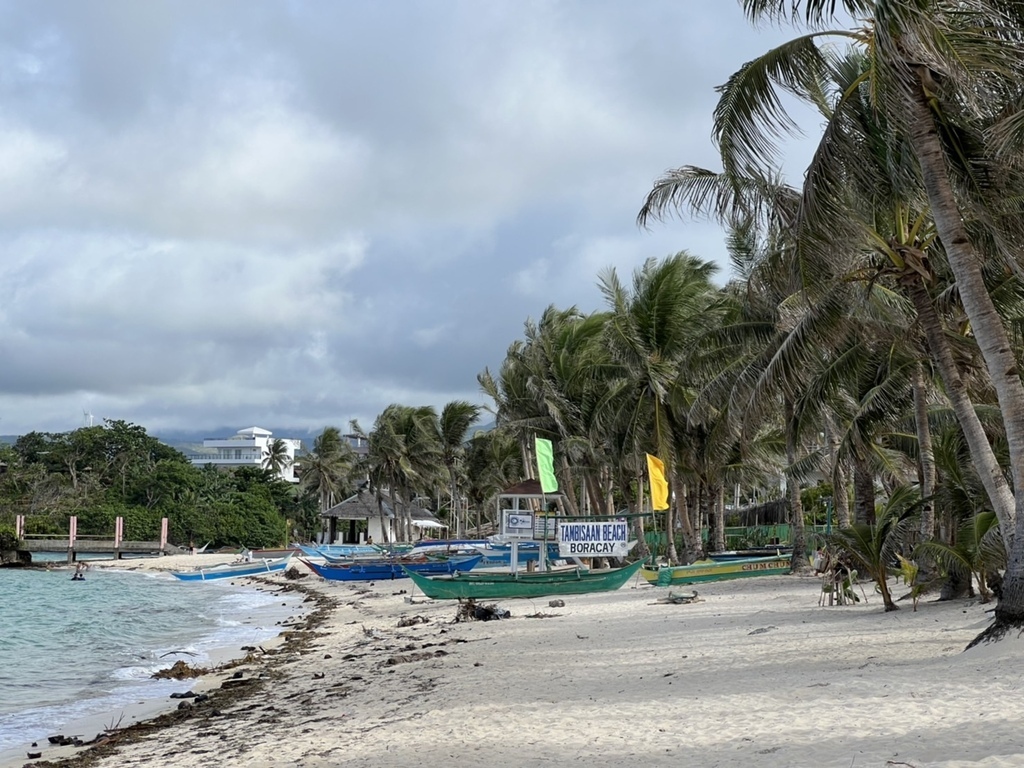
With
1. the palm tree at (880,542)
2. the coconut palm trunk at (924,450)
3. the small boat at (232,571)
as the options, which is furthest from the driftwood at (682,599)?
the small boat at (232,571)

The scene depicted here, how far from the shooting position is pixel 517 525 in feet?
83.7

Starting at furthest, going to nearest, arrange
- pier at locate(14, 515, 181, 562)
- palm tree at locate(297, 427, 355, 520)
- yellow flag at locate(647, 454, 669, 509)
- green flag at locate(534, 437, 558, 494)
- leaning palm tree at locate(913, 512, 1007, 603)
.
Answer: palm tree at locate(297, 427, 355, 520) → pier at locate(14, 515, 181, 562) → green flag at locate(534, 437, 558, 494) → yellow flag at locate(647, 454, 669, 509) → leaning palm tree at locate(913, 512, 1007, 603)

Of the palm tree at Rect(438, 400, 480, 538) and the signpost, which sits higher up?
the palm tree at Rect(438, 400, 480, 538)

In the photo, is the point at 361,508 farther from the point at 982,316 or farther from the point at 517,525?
the point at 982,316

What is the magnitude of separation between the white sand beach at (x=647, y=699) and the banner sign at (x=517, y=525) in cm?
898

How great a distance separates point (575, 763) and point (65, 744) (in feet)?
23.1

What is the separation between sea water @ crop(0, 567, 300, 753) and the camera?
1363 centimetres

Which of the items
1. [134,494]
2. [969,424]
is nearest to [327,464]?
[134,494]

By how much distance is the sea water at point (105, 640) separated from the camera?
13633 millimetres

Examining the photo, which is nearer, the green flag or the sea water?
the sea water

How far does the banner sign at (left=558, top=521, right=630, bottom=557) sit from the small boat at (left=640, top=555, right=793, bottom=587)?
1.21 m

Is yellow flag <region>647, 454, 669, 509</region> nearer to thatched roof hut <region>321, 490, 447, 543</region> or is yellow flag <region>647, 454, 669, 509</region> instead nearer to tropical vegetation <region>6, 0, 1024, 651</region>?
tropical vegetation <region>6, 0, 1024, 651</region>

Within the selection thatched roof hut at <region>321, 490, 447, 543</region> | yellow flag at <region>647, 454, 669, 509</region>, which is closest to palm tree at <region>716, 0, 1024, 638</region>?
yellow flag at <region>647, 454, 669, 509</region>

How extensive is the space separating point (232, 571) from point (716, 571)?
30.4 meters
